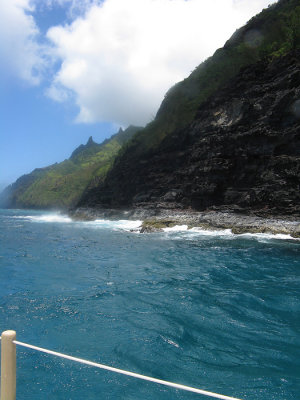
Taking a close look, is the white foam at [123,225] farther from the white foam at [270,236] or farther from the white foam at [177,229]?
the white foam at [270,236]

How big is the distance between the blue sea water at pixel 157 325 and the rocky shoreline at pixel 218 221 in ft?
46.9

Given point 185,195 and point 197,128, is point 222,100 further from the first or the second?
point 185,195

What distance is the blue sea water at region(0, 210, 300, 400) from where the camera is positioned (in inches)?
217

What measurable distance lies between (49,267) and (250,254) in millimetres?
13872

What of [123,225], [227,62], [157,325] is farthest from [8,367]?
[227,62]

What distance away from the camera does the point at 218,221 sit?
35.9 m

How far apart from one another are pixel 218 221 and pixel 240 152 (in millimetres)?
12332

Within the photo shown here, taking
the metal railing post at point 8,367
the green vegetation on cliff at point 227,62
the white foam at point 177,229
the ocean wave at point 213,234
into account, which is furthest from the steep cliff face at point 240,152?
the metal railing post at point 8,367

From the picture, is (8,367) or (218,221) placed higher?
(8,367)

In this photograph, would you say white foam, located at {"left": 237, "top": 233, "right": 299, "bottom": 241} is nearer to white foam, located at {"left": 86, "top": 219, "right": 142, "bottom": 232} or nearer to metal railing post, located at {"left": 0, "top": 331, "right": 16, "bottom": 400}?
white foam, located at {"left": 86, "top": 219, "right": 142, "bottom": 232}

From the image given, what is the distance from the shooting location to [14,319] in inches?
335

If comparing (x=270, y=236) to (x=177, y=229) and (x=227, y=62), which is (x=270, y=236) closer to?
(x=177, y=229)

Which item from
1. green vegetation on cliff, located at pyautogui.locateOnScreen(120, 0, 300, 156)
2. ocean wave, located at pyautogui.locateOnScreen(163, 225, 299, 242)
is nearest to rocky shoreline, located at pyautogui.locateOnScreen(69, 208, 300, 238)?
ocean wave, located at pyautogui.locateOnScreen(163, 225, 299, 242)

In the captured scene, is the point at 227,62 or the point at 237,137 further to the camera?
the point at 227,62
